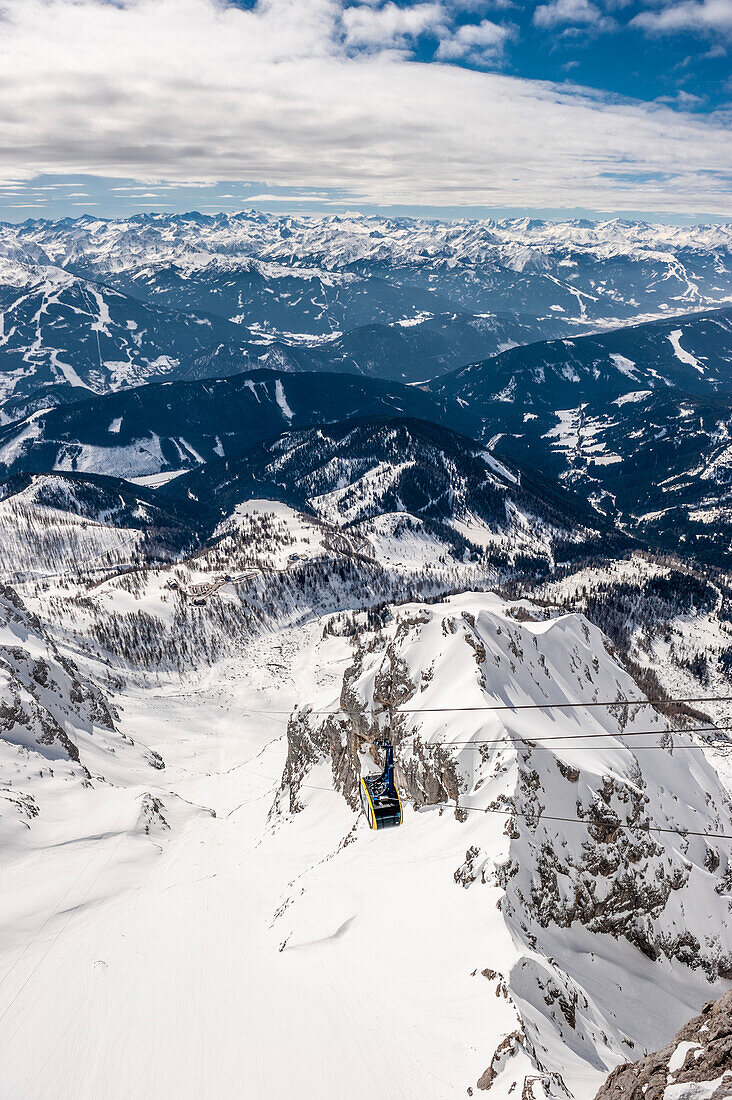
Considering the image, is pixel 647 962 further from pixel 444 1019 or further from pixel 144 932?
pixel 144 932

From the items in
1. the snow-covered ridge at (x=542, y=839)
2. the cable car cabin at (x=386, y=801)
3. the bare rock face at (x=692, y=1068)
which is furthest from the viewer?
the cable car cabin at (x=386, y=801)

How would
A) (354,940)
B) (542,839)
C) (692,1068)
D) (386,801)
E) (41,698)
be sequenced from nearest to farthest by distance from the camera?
1. (692,1068)
2. (354,940)
3. (542,839)
4. (386,801)
5. (41,698)

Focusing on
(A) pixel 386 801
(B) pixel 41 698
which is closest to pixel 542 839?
(A) pixel 386 801

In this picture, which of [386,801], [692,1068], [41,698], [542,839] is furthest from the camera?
[41,698]

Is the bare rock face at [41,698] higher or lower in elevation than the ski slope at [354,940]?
lower

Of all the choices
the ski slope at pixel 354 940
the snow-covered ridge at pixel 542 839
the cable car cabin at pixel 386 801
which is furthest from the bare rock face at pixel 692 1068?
the cable car cabin at pixel 386 801

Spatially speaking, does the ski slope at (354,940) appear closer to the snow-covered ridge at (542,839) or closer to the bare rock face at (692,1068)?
the snow-covered ridge at (542,839)

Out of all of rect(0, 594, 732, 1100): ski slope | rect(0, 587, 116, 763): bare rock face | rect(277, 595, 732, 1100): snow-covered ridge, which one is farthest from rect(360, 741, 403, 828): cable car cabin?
rect(0, 587, 116, 763): bare rock face

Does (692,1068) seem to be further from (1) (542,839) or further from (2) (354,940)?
(2) (354,940)

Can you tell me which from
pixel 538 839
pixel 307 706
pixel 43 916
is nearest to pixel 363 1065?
pixel 538 839

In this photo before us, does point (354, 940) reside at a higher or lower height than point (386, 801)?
lower
